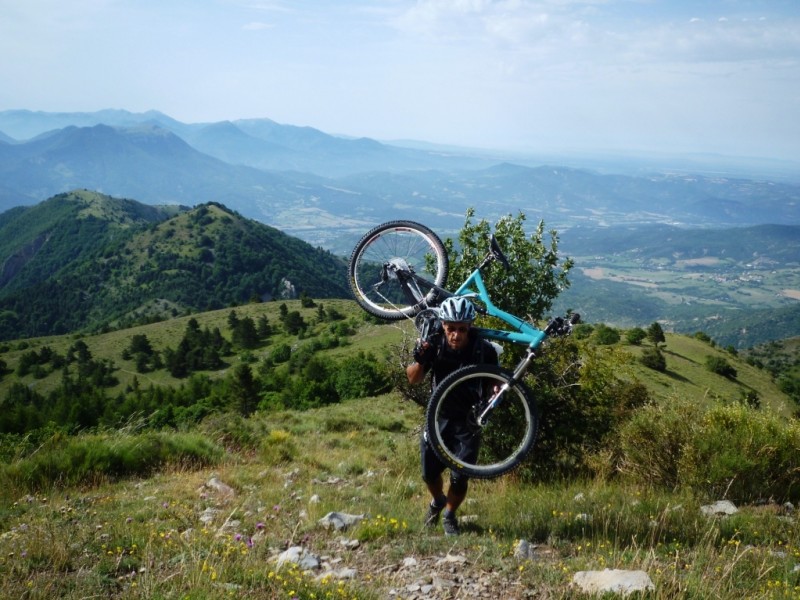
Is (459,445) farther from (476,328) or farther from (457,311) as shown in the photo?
(457,311)

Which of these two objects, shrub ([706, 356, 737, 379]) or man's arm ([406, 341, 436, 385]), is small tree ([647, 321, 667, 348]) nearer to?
shrub ([706, 356, 737, 379])

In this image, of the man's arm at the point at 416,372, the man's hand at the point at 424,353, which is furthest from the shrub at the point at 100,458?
the man's hand at the point at 424,353

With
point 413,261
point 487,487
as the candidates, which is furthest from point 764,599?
point 413,261

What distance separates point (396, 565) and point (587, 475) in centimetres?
640

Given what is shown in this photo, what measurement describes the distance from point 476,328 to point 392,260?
2.72 metres

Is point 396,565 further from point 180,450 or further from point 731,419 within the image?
point 731,419

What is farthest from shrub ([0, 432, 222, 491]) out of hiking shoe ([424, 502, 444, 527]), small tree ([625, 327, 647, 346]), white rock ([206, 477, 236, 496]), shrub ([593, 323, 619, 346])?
small tree ([625, 327, 647, 346])

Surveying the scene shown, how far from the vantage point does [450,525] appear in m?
6.50

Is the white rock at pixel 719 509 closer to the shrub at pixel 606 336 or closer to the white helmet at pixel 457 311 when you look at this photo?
the white helmet at pixel 457 311

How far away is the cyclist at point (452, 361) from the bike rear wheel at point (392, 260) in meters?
2.30

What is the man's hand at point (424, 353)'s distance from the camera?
6.22m

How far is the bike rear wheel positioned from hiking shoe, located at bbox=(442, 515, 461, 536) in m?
3.29

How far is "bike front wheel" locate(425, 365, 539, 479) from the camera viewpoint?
243 inches

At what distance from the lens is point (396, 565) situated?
5.38 meters
